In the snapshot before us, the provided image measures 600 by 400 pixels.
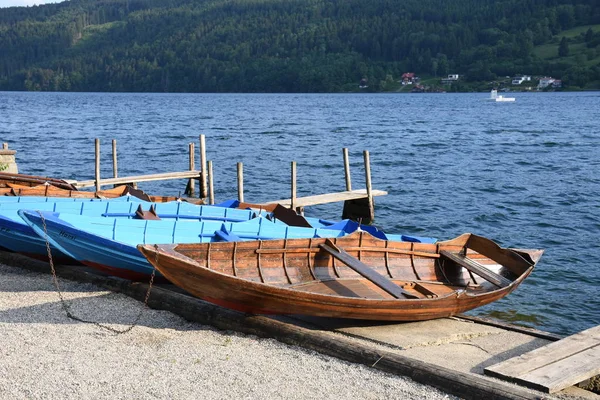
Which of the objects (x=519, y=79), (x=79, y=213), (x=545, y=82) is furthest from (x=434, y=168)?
(x=545, y=82)

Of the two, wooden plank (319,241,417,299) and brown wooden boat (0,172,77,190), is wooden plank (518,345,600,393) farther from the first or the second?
brown wooden boat (0,172,77,190)

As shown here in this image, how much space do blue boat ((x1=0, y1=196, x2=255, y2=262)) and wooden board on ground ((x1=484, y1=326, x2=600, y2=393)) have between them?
25.5 ft

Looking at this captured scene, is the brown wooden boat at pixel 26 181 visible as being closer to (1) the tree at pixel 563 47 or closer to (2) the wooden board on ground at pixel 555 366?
(2) the wooden board on ground at pixel 555 366

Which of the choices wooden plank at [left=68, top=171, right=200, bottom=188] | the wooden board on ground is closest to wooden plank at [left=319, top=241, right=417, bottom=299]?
the wooden board on ground

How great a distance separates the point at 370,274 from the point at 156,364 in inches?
149

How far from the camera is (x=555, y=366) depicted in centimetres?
907

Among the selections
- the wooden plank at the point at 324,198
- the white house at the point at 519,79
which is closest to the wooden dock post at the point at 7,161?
the wooden plank at the point at 324,198

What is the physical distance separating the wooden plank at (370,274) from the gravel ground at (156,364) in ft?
6.87

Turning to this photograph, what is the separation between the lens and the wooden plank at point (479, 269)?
13047mm

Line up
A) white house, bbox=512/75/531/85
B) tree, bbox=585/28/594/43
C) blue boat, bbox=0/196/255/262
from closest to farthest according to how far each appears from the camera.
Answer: blue boat, bbox=0/196/255/262, white house, bbox=512/75/531/85, tree, bbox=585/28/594/43

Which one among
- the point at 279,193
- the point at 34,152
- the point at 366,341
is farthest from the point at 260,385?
the point at 34,152

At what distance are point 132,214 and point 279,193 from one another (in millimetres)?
19489

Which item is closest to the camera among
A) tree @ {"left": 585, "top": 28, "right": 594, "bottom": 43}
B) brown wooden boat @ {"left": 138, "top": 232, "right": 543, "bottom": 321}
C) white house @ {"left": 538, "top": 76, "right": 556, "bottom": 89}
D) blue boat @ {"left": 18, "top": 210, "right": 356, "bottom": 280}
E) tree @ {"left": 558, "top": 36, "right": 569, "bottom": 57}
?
brown wooden boat @ {"left": 138, "top": 232, "right": 543, "bottom": 321}

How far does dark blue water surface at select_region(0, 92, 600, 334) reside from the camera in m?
20.9
